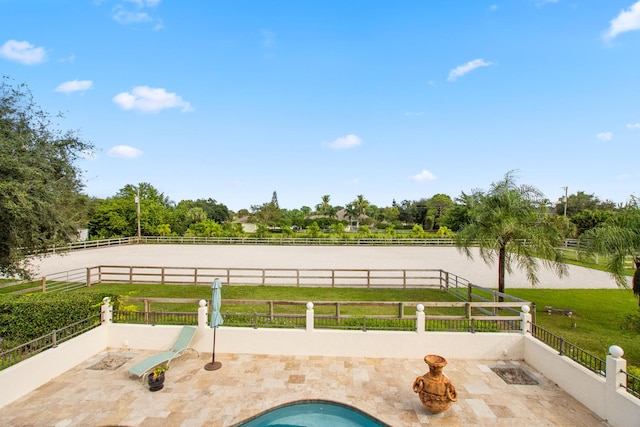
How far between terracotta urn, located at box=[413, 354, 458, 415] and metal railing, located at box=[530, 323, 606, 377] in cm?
242

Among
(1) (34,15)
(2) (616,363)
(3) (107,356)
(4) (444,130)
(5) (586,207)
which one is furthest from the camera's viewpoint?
(5) (586,207)

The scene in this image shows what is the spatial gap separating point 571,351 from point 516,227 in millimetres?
3991

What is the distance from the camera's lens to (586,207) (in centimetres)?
4606

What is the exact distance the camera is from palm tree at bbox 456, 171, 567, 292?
342 inches

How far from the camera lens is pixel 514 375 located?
18.7ft

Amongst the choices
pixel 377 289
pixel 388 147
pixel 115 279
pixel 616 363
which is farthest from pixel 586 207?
pixel 115 279

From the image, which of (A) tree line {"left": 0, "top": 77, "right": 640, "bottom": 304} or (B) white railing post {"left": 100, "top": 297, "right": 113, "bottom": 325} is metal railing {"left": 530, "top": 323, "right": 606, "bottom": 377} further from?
(B) white railing post {"left": 100, "top": 297, "right": 113, "bottom": 325}

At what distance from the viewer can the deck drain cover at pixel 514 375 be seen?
5430mm

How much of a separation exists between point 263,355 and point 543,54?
49.8 feet

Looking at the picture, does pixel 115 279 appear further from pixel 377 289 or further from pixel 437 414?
pixel 437 414

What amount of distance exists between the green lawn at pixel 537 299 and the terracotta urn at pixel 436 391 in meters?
4.01

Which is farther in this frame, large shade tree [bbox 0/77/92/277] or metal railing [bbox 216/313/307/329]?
metal railing [bbox 216/313/307/329]

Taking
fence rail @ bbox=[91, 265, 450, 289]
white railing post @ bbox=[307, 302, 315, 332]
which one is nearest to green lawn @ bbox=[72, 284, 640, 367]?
fence rail @ bbox=[91, 265, 450, 289]

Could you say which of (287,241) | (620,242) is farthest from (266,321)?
(287,241)
